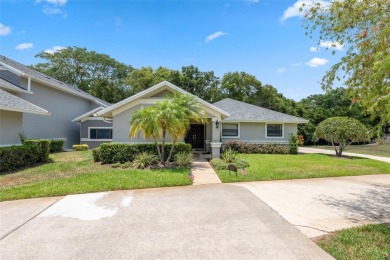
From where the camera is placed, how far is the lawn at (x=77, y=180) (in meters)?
8.04

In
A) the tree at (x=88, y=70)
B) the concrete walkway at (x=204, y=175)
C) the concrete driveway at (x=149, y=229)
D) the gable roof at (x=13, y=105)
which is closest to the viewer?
the concrete driveway at (x=149, y=229)

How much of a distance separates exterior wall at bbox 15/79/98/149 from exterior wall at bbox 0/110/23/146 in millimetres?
3717

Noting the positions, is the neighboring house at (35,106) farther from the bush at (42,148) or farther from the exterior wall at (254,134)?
the exterior wall at (254,134)

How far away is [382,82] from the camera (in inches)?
193

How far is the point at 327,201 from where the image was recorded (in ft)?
23.6

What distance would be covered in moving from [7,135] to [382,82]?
1626 centimetres

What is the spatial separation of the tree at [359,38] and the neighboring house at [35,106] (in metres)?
13.5

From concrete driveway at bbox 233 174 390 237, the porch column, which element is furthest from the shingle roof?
concrete driveway at bbox 233 174 390 237

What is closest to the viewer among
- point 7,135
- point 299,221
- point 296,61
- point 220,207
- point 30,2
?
point 299,221

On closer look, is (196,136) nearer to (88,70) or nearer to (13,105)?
(13,105)

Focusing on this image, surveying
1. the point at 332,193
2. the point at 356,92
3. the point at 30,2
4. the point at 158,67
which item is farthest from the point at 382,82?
the point at 158,67

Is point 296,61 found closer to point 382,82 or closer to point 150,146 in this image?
point 382,82

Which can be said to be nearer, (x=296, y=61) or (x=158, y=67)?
(x=296, y=61)

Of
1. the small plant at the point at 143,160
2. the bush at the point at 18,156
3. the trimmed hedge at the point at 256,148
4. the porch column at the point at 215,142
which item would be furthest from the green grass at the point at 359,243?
the trimmed hedge at the point at 256,148
